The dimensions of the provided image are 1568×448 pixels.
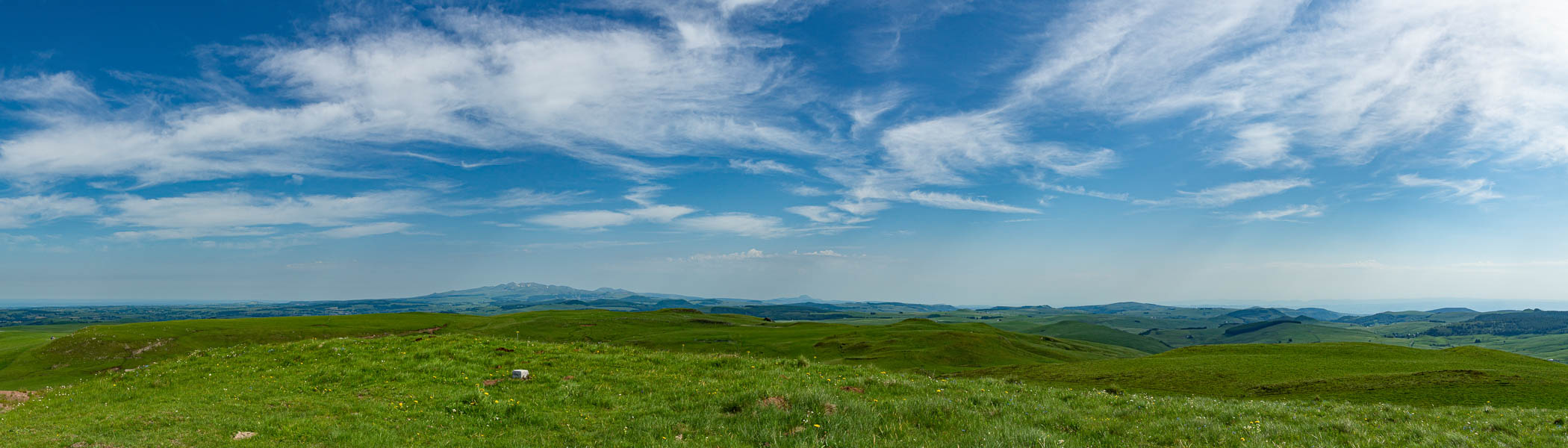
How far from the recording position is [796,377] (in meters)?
21.7

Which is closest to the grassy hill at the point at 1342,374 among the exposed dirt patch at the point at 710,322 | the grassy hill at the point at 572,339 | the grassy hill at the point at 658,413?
the grassy hill at the point at 658,413

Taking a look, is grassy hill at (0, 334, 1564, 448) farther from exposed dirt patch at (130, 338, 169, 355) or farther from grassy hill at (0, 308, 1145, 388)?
exposed dirt patch at (130, 338, 169, 355)

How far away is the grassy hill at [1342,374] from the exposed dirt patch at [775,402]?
1232 inches

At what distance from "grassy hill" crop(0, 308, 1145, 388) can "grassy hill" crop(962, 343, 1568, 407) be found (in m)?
18.9

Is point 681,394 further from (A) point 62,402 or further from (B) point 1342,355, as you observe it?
(B) point 1342,355

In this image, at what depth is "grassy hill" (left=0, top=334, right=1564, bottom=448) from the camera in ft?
46.5

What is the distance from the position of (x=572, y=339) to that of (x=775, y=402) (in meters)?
79.4

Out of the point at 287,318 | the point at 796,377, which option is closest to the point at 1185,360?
the point at 796,377

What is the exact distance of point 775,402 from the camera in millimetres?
17094

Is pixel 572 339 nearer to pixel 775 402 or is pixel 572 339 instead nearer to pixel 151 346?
pixel 151 346

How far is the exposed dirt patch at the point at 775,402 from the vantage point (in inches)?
655

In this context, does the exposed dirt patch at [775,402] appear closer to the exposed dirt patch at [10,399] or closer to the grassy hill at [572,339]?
the exposed dirt patch at [10,399]

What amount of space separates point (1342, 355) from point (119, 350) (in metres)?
120

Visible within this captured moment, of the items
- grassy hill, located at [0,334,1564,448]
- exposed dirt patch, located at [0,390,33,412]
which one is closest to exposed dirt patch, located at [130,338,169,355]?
exposed dirt patch, located at [0,390,33,412]
